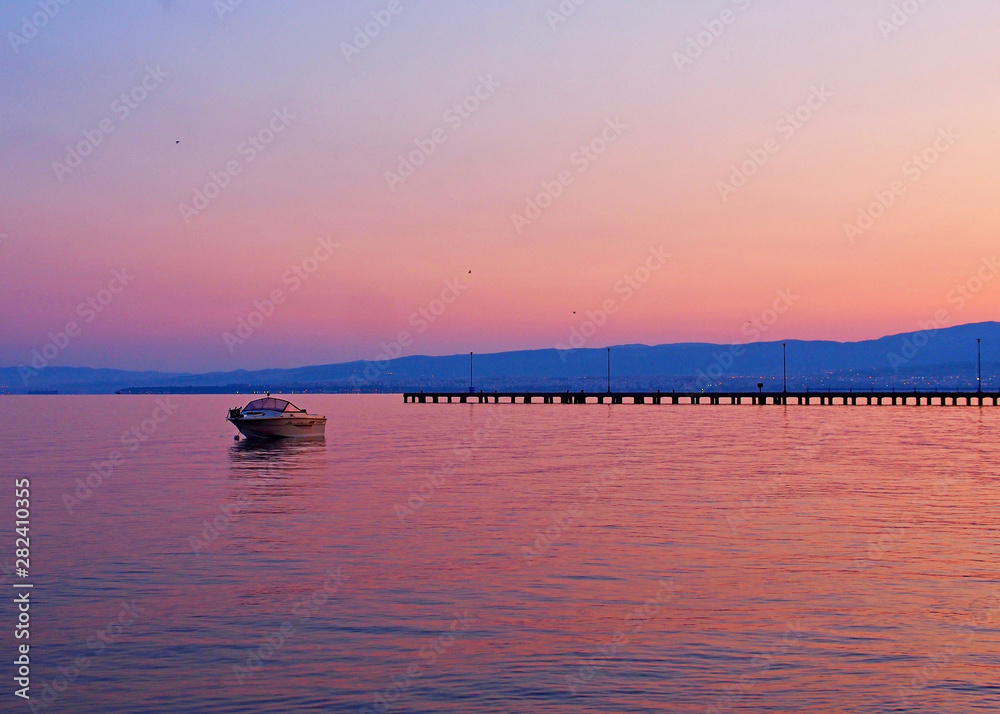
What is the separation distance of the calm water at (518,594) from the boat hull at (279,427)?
28162 mm

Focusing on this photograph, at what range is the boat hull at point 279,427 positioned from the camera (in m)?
70.8

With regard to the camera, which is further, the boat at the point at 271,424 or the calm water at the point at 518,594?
the boat at the point at 271,424

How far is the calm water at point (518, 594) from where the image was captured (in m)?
13.8

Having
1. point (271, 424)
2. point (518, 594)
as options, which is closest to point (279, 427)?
point (271, 424)

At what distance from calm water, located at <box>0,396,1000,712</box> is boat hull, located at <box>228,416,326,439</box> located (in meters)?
28.2

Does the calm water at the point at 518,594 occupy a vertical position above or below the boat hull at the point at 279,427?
below

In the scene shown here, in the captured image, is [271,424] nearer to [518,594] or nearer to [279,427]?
[279,427]

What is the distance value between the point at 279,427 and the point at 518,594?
53959 millimetres

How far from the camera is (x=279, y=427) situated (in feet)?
234

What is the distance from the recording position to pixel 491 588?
2028 centimetres

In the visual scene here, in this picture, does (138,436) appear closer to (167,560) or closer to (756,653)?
(167,560)

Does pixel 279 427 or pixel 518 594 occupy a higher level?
pixel 279 427

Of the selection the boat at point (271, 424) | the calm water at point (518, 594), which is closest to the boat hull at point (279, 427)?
the boat at point (271, 424)

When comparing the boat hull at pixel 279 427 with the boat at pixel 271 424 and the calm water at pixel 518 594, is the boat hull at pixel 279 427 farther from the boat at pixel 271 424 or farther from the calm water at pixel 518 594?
the calm water at pixel 518 594
